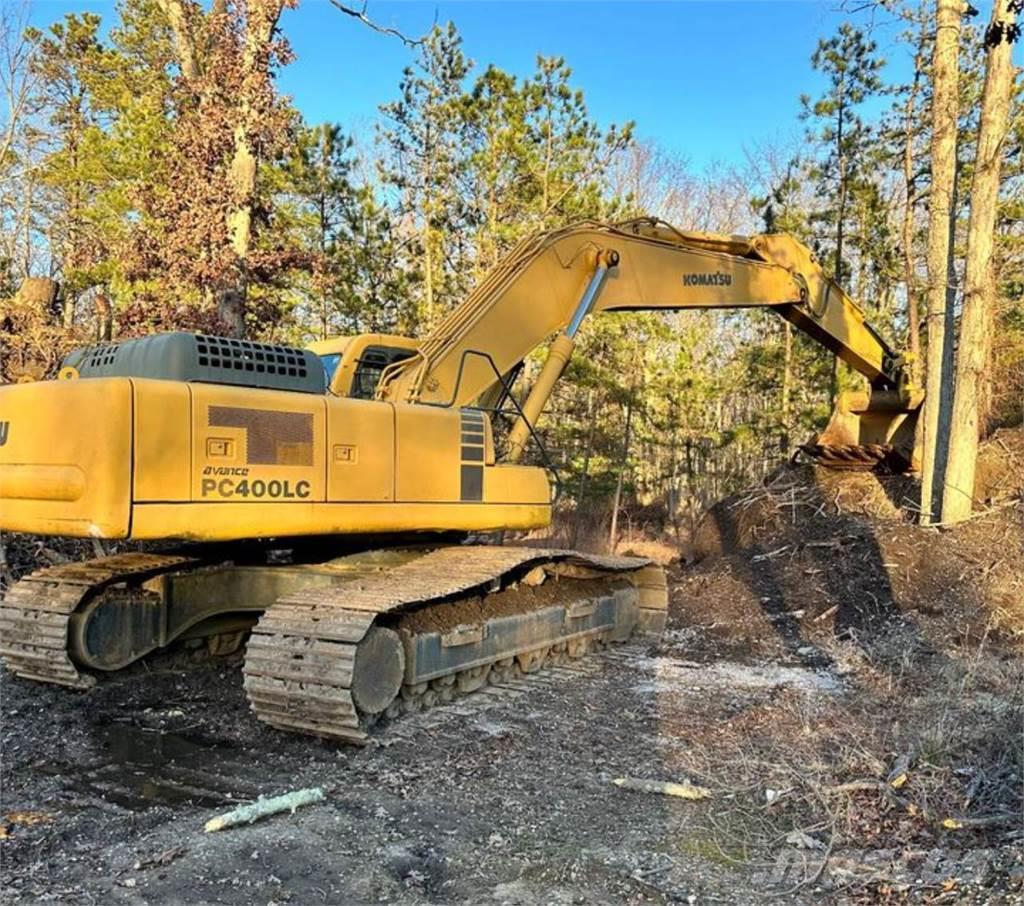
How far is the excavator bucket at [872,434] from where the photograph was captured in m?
12.3

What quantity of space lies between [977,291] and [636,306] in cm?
411

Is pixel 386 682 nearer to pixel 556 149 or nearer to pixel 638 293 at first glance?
pixel 638 293

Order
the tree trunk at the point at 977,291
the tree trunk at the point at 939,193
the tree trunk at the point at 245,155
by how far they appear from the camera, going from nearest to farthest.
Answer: the tree trunk at the point at 977,291 → the tree trunk at the point at 939,193 → the tree trunk at the point at 245,155

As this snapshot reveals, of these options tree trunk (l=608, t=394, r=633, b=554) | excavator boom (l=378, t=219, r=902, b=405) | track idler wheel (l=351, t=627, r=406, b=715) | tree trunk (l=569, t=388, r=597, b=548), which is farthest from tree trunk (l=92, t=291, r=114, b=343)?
tree trunk (l=569, t=388, r=597, b=548)

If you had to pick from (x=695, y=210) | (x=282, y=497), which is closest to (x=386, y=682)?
(x=282, y=497)

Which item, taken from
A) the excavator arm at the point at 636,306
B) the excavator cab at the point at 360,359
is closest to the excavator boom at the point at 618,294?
the excavator arm at the point at 636,306

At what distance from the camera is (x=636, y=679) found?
7.18 m

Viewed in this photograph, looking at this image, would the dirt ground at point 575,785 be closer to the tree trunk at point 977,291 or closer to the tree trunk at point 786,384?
the tree trunk at point 977,291

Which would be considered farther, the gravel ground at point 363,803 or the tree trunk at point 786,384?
the tree trunk at point 786,384

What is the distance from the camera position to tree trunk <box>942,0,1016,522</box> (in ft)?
33.9

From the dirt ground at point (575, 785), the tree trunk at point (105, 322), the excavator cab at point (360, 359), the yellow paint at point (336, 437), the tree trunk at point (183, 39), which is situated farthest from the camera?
the tree trunk at point (183, 39)

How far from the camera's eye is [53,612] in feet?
20.9

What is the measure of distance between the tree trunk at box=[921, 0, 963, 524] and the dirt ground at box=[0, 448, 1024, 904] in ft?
10.2

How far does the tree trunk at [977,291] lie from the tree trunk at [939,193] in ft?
1.78
